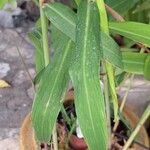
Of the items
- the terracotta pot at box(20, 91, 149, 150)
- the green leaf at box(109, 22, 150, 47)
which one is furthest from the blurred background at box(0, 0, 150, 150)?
the green leaf at box(109, 22, 150, 47)

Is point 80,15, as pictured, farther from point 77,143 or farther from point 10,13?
point 10,13

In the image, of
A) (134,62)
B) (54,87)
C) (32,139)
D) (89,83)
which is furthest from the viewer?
(32,139)

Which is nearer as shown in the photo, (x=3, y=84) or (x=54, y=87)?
(x=54, y=87)

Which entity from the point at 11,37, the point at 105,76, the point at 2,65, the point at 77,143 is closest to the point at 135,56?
the point at 105,76

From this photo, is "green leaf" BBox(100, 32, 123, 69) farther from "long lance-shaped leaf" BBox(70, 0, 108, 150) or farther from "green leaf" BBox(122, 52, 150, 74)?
"green leaf" BBox(122, 52, 150, 74)

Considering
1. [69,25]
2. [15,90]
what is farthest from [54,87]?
[15,90]

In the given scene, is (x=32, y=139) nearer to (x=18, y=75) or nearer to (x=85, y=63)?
(x=85, y=63)
